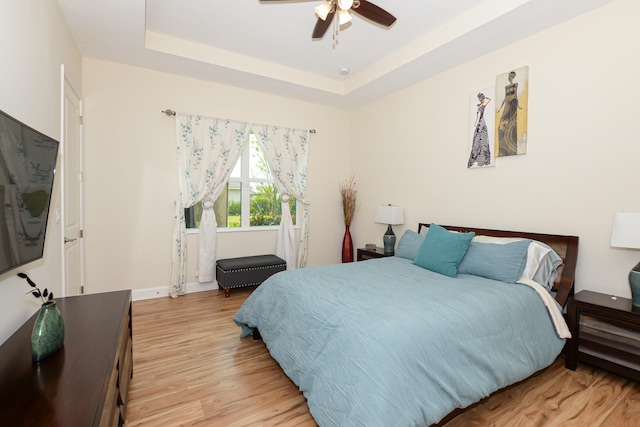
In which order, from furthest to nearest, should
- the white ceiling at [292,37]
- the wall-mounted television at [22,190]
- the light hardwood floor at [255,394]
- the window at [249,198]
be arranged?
the window at [249,198] < the white ceiling at [292,37] < the light hardwood floor at [255,394] < the wall-mounted television at [22,190]

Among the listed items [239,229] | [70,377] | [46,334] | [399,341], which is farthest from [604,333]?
[239,229]

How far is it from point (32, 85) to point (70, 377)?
5.45 ft

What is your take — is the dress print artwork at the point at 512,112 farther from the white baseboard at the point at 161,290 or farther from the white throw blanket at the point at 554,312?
the white baseboard at the point at 161,290

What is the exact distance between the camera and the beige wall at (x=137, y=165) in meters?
3.42

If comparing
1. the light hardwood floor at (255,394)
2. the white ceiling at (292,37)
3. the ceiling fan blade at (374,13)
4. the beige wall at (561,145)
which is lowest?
the light hardwood floor at (255,394)

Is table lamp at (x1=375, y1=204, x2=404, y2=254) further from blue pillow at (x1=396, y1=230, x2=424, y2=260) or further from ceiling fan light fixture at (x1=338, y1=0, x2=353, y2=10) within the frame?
ceiling fan light fixture at (x1=338, y1=0, x2=353, y2=10)

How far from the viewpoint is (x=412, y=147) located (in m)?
3.98

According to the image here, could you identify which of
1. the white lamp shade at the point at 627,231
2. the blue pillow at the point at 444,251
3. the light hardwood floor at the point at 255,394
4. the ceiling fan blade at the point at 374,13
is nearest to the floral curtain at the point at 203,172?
the light hardwood floor at the point at 255,394

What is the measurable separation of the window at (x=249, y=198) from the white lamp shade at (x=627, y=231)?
3703mm

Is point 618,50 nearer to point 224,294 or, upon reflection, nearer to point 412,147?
point 412,147

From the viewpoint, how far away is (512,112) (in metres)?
2.93

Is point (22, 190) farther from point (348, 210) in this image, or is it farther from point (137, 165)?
point (348, 210)

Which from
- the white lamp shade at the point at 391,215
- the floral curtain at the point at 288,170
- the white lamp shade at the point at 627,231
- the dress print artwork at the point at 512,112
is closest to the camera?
the white lamp shade at the point at 627,231

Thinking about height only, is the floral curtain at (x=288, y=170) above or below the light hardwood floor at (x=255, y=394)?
above
